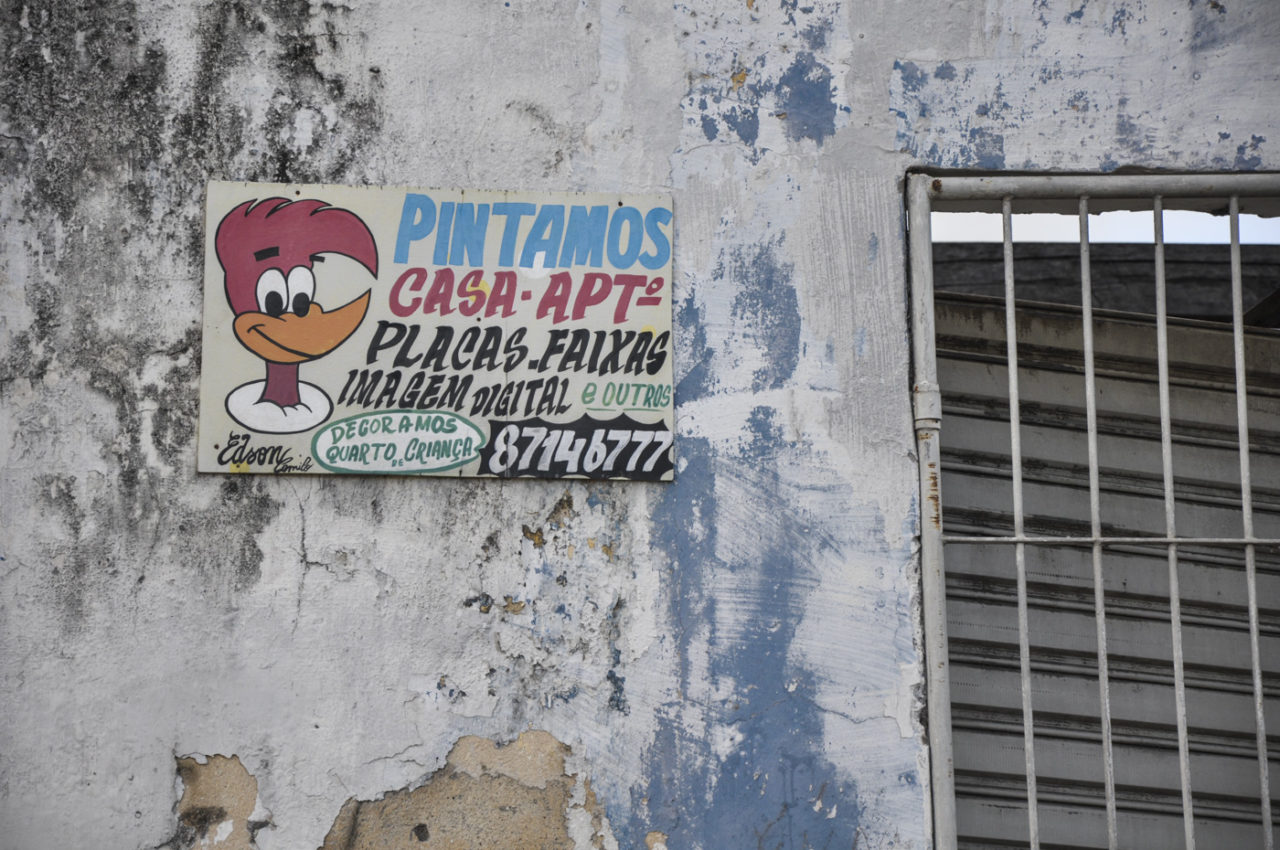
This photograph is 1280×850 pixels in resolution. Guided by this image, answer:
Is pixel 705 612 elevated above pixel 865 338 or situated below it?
below

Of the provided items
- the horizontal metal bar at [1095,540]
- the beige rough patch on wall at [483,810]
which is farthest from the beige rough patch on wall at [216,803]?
the horizontal metal bar at [1095,540]

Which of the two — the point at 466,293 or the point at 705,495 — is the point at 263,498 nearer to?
the point at 466,293

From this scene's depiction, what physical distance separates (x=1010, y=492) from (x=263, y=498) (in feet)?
7.67

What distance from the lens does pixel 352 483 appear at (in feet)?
9.39

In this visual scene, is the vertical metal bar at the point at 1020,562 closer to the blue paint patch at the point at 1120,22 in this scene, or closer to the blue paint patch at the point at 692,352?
the blue paint patch at the point at 1120,22

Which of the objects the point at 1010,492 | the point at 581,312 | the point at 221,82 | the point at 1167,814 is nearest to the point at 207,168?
the point at 221,82

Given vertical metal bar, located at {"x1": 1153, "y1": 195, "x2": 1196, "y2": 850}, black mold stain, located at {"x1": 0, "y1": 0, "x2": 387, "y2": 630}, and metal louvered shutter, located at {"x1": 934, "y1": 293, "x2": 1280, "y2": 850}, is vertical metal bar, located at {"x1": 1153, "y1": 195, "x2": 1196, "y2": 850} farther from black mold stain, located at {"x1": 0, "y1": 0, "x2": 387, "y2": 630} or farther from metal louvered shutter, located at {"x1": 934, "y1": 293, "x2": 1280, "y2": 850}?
black mold stain, located at {"x1": 0, "y1": 0, "x2": 387, "y2": 630}

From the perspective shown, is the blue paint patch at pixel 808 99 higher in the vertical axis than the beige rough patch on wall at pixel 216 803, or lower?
higher

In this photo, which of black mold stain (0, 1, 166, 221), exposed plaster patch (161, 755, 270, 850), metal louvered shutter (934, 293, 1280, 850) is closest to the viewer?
exposed plaster patch (161, 755, 270, 850)

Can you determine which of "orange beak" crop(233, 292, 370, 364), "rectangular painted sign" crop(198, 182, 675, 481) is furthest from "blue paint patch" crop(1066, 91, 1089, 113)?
"orange beak" crop(233, 292, 370, 364)

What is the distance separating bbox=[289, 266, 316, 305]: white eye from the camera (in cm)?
291

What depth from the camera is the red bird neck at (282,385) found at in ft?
9.41

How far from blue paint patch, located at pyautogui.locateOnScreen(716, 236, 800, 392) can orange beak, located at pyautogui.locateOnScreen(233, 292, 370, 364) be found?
1075mm

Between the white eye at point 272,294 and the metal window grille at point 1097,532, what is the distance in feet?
5.93
